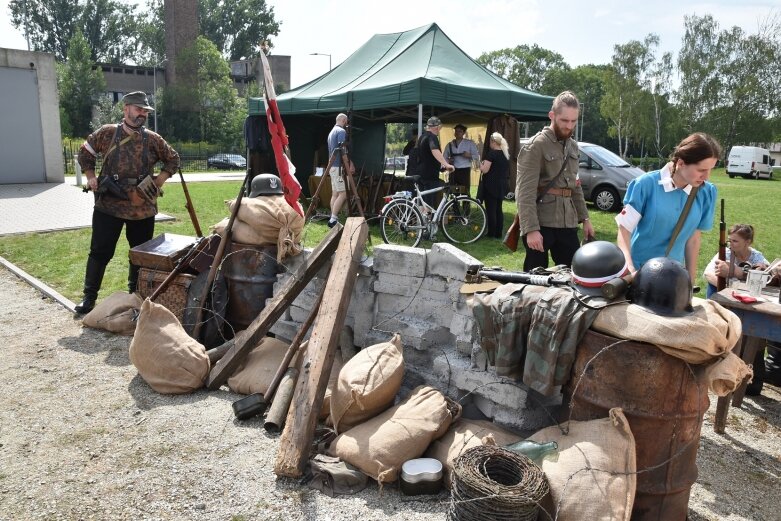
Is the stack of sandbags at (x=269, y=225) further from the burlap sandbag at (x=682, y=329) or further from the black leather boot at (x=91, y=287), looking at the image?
the burlap sandbag at (x=682, y=329)

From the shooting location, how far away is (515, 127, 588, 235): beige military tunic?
4.18 meters

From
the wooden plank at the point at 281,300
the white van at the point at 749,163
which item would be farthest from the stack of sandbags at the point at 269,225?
the white van at the point at 749,163

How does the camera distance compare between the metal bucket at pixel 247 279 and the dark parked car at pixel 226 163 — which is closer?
Answer: the metal bucket at pixel 247 279

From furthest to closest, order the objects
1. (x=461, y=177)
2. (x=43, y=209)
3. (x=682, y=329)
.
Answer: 1. (x=43, y=209)
2. (x=461, y=177)
3. (x=682, y=329)

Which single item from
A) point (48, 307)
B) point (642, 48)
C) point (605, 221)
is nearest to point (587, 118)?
point (642, 48)

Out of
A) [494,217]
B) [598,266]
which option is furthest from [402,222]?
[598,266]

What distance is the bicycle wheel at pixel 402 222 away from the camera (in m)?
8.96

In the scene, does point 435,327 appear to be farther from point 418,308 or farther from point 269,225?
point 269,225

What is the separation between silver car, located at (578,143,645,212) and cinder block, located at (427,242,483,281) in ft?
35.6

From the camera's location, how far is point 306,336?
15.3 feet

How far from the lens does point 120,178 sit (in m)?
5.91

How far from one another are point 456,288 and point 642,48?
5417 centimetres

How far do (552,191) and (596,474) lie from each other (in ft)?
7.06

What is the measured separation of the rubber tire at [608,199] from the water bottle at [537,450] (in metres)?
12.3
